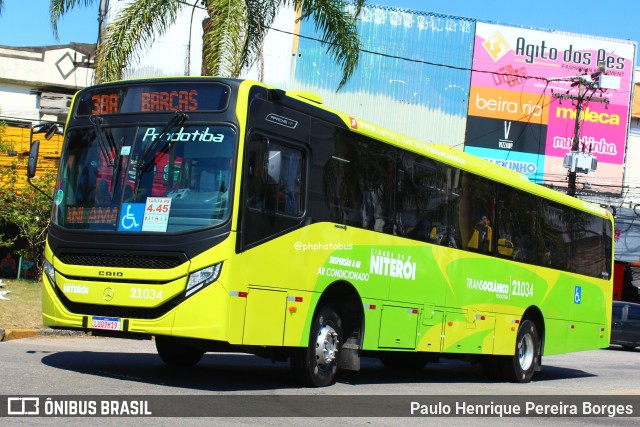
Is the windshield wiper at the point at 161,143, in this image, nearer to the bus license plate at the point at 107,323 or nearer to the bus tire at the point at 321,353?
the bus license plate at the point at 107,323

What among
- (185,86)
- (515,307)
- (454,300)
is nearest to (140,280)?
(185,86)

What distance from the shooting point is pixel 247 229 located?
959 cm

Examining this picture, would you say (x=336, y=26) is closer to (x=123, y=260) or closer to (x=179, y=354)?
(x=179, y=354)

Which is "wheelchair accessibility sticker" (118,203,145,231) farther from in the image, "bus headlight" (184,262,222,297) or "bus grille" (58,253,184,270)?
"bus headlight" (184,262,222,297)

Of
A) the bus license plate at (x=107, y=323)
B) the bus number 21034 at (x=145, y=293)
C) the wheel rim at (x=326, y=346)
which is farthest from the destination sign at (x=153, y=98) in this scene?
the wheel rim at (x=326, y=346)

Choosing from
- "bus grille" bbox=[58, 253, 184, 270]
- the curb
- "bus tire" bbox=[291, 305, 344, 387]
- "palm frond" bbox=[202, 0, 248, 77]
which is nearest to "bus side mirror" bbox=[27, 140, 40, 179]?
"bus grille" bbox=[58, 253, 184, 270]

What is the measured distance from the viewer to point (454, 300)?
13.9 m

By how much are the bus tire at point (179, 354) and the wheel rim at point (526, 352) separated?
6.25 metres

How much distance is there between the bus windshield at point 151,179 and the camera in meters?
9.48

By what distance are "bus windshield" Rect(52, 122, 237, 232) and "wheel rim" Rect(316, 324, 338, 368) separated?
231cm

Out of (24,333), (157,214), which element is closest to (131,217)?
(157,214)

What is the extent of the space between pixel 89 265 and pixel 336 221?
3.04 m

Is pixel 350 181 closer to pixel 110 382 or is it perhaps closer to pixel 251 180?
pixel 251 180

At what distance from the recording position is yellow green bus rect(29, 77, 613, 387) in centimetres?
942
